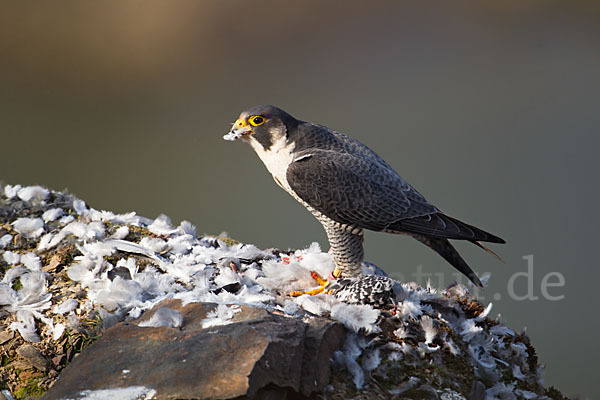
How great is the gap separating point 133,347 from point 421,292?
1360 millimetres

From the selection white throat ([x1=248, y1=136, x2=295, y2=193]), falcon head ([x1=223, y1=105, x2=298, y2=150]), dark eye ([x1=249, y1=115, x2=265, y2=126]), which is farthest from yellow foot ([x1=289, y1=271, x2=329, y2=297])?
dark eye ([x1=249, y1=115, x2=265, y2=126])

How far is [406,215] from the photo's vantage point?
2.76 m

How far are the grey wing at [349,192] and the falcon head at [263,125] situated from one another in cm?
18

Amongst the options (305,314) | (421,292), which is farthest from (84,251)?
(421,292)

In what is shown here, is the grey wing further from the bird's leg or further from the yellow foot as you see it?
the yellow foot

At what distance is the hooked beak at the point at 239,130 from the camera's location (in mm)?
2801

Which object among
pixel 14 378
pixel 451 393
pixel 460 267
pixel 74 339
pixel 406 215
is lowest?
pixel 14 378

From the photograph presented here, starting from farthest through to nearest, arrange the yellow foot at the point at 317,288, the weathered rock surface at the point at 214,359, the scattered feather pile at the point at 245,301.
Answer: the yellow foot at the point at 317,288 → the scattered feather pile at the point at 245,301 → the weathered rock surface at the point at 214,359

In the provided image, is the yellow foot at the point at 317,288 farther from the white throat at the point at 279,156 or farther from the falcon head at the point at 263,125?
the falcon head at the point at 263,125

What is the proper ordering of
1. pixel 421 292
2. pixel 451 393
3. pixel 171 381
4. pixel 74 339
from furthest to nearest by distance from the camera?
pixel 421 292 → pixel 74 339 → pixel 451 393 → pixel 171 381

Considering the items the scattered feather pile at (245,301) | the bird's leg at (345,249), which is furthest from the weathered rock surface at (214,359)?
the bird's leg at (345,249)

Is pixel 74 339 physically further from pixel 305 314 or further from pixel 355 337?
pixel 355 337

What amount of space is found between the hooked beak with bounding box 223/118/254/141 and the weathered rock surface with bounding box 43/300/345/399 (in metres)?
0.97

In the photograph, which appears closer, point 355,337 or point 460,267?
point 355,337
